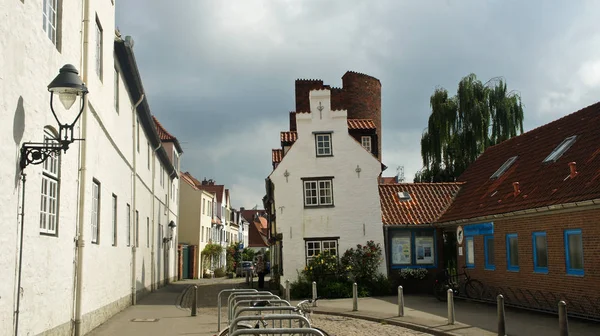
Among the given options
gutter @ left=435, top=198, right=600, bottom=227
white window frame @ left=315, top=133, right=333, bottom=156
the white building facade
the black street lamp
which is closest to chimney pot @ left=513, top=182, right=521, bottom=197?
gutter @ left=435, top=198, right=600, bottom=227

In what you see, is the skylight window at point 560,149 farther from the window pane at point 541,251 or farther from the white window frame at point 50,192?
the white window frame at point 50,192

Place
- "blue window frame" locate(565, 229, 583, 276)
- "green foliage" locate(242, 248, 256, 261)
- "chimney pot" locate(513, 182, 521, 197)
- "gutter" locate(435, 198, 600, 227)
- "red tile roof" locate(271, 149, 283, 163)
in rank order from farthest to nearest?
"green foliage" locate(242, 248, 256, 261) → "red tile roof" locate(271, 149, 283, 163) → "chimney pot" locate(513, 182, 521, 197) → "blue window frame" locate(565, 229, 583, 276) → "gutter" locate(435, 198, 600, 227)

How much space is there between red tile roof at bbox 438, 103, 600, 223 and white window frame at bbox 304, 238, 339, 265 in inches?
182

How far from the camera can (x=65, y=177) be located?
11.0 meters

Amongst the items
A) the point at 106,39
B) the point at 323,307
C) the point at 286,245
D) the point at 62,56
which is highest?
the point at 106,39

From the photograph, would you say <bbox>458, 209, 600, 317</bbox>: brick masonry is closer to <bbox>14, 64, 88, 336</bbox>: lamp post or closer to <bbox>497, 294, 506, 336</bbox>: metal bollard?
<bbox>497, 294, 506, 336</bbox>: metal bollard

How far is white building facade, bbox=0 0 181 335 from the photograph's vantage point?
26.8ft

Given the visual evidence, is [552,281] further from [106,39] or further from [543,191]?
[106,39]

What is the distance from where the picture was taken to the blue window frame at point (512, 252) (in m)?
19.1

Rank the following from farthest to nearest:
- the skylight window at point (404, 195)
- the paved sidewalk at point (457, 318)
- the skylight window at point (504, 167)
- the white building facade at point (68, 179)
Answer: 1. the skylight window at point (404, 195)
2. the skylight window at point (504, 167)
3. the paved sidewalk at point (457, 318)
4. the white building facade at point (68, 179)

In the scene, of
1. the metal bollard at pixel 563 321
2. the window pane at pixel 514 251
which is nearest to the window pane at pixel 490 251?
the window pane at pixel 514 251

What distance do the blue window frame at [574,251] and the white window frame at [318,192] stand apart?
461 inches

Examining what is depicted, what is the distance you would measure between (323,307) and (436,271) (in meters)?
7.54

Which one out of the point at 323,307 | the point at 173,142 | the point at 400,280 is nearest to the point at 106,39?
the point at 323,307
